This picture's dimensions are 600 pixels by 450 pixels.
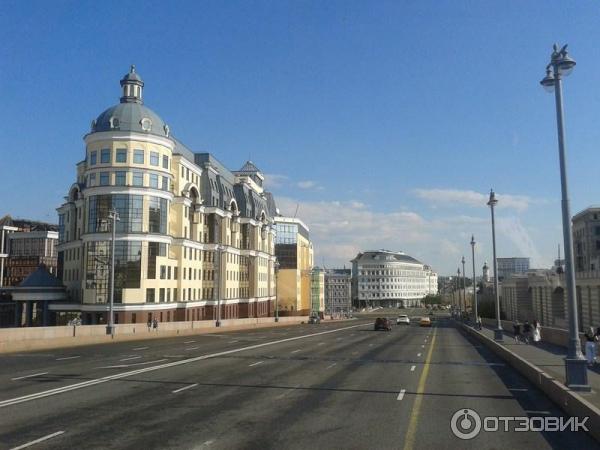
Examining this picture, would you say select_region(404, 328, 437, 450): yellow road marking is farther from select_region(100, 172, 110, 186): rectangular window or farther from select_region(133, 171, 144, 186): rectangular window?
select_region(100, 172, 110, 186): rectangular window

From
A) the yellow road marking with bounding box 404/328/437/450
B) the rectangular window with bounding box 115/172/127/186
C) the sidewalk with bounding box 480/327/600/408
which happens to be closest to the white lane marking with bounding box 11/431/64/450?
the yellow road marking with bounding box 404/328/437/450

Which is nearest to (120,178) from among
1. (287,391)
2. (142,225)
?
(142,225)

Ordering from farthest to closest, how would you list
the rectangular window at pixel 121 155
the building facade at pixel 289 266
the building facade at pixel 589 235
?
the building facade at pixel 289 266
the building facade at pixel 589 235
the rectangular window at pixel 121 155

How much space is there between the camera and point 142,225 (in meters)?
61.1

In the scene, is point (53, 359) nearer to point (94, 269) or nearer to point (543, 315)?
point (94, 269)

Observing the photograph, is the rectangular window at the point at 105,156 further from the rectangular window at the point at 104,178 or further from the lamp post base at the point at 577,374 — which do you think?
the lamp post base at the point at 577,374

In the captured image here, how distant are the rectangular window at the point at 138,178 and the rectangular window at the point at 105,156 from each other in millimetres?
3299

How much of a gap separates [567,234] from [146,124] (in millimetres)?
54339

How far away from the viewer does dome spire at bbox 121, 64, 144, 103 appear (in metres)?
67.6

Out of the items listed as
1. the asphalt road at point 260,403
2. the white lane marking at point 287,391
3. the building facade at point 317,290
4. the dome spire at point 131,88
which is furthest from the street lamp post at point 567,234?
the building facade at point 317,290

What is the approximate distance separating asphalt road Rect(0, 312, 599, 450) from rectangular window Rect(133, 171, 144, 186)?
3574 cm

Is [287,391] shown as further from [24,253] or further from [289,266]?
[289,266]

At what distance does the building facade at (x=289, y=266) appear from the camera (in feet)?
447

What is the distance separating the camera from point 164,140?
64125 mm
